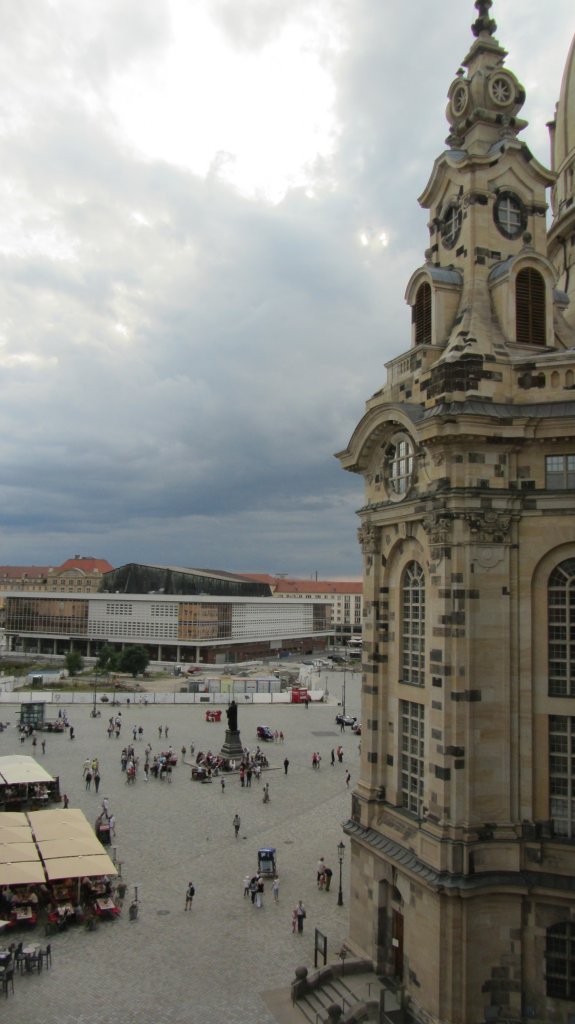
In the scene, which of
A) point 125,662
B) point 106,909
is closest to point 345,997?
point 106,909

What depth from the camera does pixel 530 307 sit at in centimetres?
2589

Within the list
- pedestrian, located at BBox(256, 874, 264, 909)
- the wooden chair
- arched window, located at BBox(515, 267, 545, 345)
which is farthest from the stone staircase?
arched window, located at BBox(515, 267, 545, 345)

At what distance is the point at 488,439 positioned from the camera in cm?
2339

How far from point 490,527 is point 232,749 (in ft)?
130

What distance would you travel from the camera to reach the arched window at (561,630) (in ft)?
74.8

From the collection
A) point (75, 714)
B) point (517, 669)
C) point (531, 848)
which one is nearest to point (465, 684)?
point (517, 669)

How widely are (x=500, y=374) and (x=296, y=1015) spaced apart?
67.2 ft

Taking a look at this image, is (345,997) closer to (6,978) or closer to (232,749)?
(6,978)

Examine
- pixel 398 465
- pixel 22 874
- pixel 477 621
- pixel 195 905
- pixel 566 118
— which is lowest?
pixel 195 905

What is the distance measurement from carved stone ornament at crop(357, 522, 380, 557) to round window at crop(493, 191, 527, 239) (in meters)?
11.3

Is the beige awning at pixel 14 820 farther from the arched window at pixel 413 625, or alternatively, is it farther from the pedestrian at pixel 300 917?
the arched window at pixel 413 625

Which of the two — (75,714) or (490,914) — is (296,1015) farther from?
(75,714)

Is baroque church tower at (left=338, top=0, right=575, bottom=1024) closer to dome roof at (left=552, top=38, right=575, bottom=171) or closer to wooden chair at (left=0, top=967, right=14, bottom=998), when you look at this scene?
dome roof at (left=552, top=38, right=575, bottom=171)

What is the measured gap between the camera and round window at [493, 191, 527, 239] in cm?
2673
